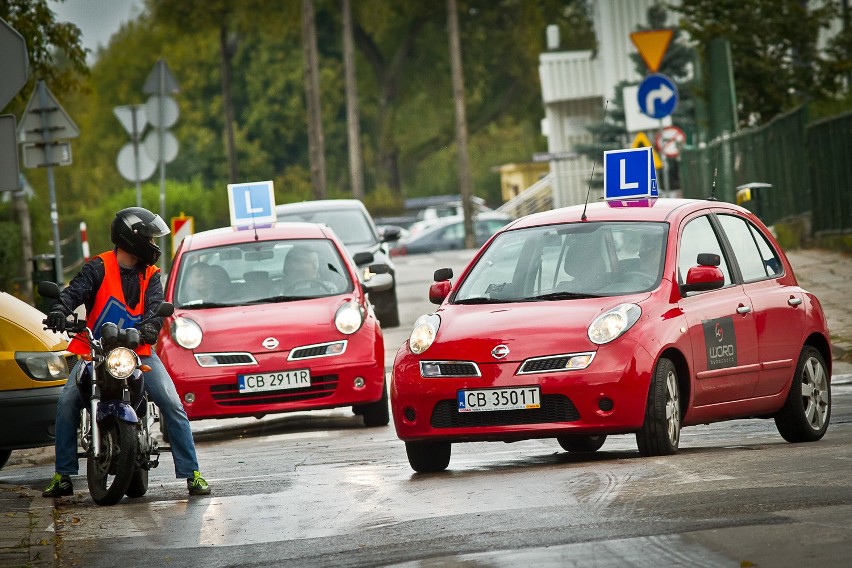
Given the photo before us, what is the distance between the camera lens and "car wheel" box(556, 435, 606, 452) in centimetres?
1171

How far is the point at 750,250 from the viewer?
1186 centimetres

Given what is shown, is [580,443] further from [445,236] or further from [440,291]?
[445,236]

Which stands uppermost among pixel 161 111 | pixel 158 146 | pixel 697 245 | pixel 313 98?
pixel 313 98

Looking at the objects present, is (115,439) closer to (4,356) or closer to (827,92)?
(4,356)

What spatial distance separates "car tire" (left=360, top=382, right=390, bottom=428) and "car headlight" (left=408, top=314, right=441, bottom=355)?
384 centimetres

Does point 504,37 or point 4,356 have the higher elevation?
point 504,37

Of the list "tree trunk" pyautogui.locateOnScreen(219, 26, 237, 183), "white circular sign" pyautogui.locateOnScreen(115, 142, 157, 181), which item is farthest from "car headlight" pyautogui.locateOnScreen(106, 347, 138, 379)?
"tree trunk" pyautogui.locateOnScreen(219, 26, 237, 183)

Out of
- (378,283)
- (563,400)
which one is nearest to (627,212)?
(563,400)

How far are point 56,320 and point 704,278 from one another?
3602mm

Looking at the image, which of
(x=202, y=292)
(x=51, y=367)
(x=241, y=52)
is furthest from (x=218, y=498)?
(x=241, y=52)

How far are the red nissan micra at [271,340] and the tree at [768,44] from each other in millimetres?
19855

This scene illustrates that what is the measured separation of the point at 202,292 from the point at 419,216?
62.1 metres

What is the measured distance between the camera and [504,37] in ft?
288

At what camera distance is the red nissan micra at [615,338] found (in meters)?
10.2
